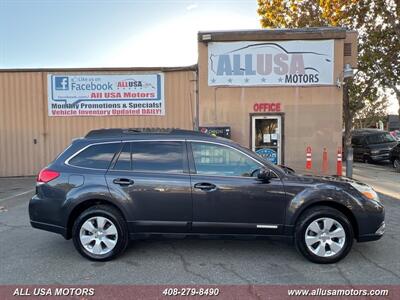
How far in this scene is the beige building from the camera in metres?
11.1

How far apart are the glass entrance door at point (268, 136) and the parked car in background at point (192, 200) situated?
21.7 feet

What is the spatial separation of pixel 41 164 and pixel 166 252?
31.1ft

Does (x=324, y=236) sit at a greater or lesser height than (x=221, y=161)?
lesser

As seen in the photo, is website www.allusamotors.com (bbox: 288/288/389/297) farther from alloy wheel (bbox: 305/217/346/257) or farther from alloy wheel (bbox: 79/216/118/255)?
alloy wheel (bbox: 79/216/118/255)

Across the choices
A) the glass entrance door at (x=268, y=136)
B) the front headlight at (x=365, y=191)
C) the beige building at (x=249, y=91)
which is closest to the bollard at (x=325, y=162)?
the beige building at (x=249, y=91)

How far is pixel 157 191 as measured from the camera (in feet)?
15.1

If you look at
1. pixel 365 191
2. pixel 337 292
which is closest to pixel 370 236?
pixel 365 191

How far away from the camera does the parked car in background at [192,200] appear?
4520 mm

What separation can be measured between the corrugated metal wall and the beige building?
0.16 ft

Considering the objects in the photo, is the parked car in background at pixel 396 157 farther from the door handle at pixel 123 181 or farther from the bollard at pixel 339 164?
the door handle at pixel 123 181

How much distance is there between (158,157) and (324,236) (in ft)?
7.83

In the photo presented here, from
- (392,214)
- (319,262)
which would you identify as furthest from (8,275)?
(392,214)

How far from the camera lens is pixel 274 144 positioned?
11.4 metres

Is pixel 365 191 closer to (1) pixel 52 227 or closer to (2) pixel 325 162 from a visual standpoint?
(1) pixel 52 227
